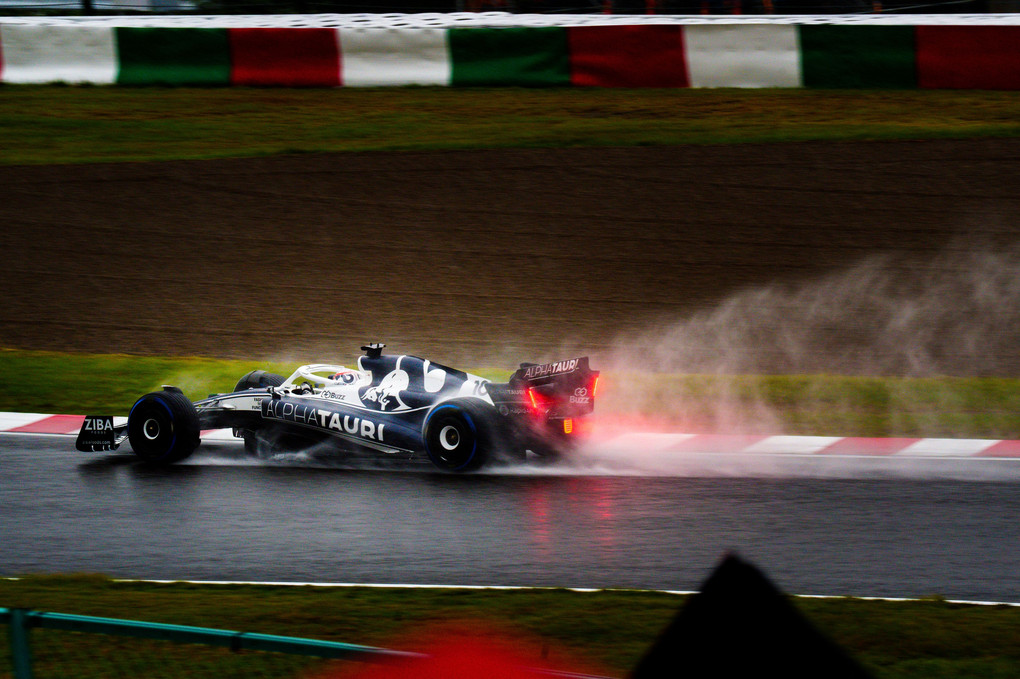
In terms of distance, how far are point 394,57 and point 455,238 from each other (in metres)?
5.66

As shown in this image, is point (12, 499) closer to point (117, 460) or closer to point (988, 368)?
point (117, 460)

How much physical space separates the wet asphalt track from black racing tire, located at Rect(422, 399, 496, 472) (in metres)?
0.15

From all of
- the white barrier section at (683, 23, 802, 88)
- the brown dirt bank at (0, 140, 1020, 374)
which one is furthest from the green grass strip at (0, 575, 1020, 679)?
the white barrier section at (683, 23, 802, 88)

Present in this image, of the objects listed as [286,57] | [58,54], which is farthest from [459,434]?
[58,54]

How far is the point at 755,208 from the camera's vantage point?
15.5 meters

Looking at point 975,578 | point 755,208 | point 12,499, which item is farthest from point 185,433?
point 755,208

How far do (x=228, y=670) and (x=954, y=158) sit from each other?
15061 millimetres

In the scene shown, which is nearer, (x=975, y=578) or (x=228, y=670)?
(x=228, y=670)

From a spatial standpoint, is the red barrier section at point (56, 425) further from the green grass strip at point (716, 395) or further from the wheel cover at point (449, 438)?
the wheel cover at point (449, 438)

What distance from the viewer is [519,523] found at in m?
7.96

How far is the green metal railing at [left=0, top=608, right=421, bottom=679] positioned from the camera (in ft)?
9.96

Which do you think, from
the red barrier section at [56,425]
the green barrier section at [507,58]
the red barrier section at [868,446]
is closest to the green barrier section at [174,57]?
the green barrier section at [507,58]

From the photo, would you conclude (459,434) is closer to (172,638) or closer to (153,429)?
(153,429)

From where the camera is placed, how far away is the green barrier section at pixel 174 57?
19.6m
